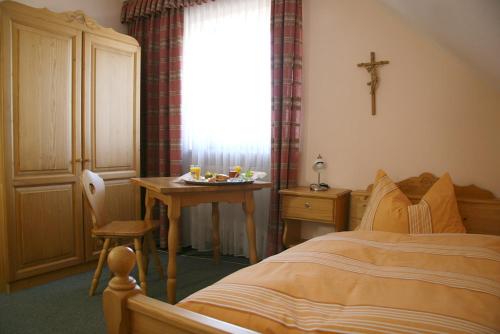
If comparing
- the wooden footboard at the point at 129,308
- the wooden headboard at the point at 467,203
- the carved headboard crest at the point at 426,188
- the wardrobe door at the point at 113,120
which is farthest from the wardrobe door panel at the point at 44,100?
the carved headboard crest at the point at 426,188

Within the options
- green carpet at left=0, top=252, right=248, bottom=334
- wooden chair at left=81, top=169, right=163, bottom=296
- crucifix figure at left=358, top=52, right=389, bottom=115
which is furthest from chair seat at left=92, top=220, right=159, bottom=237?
crucifix figure at left=358, top=52, right=389, bottom=115

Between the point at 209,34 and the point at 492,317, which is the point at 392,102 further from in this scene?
the point at 492,317

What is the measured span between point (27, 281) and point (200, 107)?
6.84 feet

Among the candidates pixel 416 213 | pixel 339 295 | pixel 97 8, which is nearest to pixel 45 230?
pixel 97 8

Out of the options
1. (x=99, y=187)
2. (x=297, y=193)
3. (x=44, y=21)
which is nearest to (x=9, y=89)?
(x=44, y=21)

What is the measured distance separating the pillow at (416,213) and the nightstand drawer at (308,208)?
0.43 m

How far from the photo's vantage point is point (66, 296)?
8.63 ft

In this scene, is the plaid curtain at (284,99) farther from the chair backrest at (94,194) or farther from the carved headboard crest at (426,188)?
the chair backrest at (94,194)

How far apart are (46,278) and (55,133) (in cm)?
111

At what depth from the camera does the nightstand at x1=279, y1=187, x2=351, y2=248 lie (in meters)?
2.76

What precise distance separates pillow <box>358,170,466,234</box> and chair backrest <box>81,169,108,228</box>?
5.92 ft

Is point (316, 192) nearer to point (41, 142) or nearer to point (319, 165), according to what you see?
point (319, 165)

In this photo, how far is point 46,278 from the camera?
2895mm

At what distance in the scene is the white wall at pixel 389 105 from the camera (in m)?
2.59
